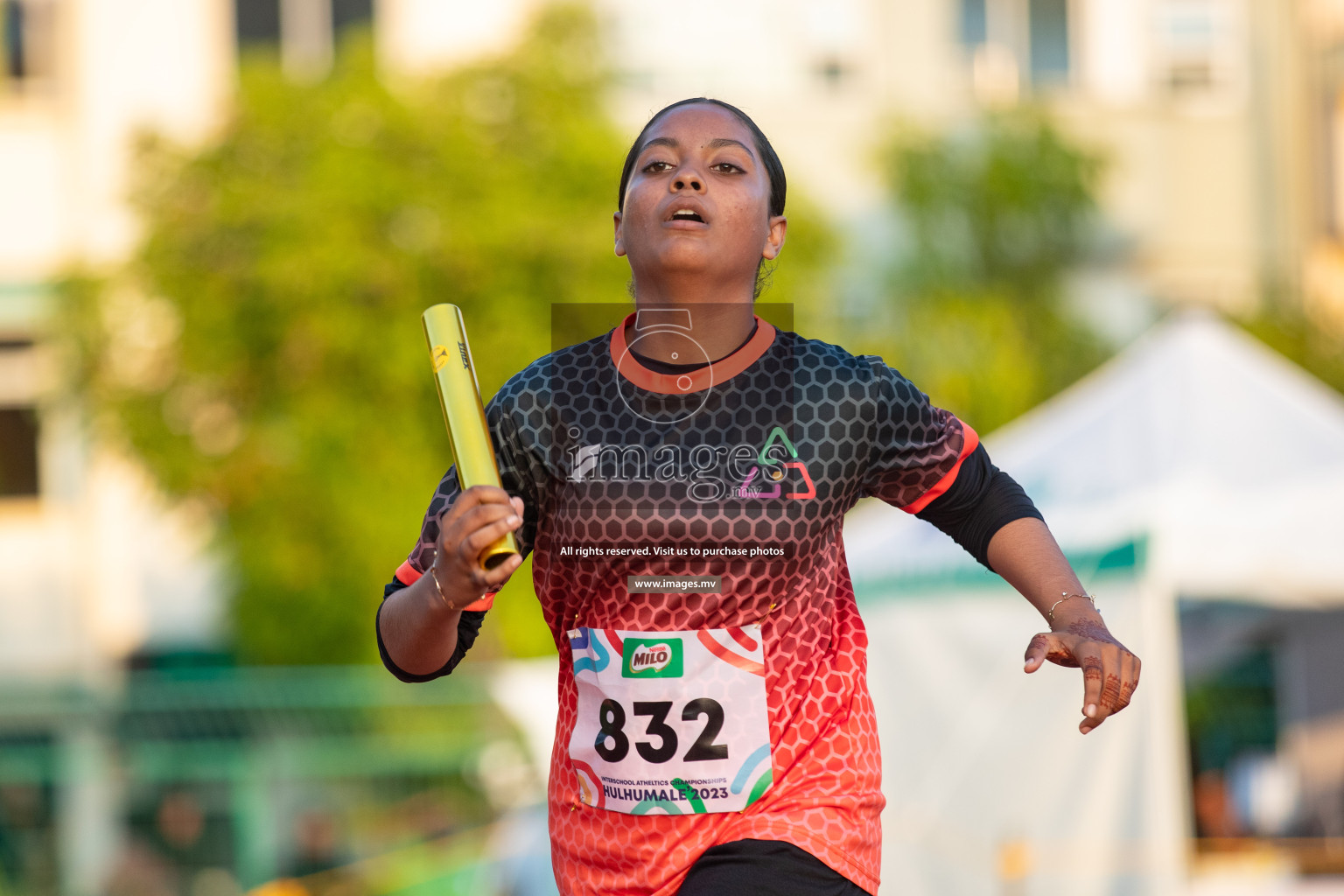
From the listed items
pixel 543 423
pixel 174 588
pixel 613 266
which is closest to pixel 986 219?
pixel 613 266

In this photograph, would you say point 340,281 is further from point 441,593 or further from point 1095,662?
point 1095,662

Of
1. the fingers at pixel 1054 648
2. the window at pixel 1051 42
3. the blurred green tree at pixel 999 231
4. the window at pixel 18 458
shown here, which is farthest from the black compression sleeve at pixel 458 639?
the window at pixel 1051 42

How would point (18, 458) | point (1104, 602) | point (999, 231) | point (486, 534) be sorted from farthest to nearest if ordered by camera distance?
point (18, 458) < point (999, 231) < point (1104, 602) < point (486, 534)

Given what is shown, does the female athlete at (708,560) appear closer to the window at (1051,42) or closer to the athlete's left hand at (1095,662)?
the athlete's left hand at (1095,662)

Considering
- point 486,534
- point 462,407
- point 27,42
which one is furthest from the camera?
point 27,42

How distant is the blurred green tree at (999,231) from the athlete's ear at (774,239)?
11.4 m

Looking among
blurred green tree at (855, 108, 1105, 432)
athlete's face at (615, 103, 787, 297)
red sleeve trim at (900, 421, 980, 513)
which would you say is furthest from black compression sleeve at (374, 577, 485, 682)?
blurred green tree at (855, 108, 1105, 432)

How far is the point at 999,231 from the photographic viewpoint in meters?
14.9

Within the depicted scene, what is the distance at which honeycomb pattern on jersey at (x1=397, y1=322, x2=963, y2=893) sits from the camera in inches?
89.4

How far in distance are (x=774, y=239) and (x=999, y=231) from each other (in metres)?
12.8

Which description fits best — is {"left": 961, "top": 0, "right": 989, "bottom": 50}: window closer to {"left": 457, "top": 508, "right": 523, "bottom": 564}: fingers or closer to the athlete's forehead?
the athlete's forehead

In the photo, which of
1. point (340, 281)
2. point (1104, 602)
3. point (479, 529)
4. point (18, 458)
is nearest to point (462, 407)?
point (479, 529)

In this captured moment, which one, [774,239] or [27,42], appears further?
[27,42]

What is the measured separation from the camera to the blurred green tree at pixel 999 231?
559 inches
